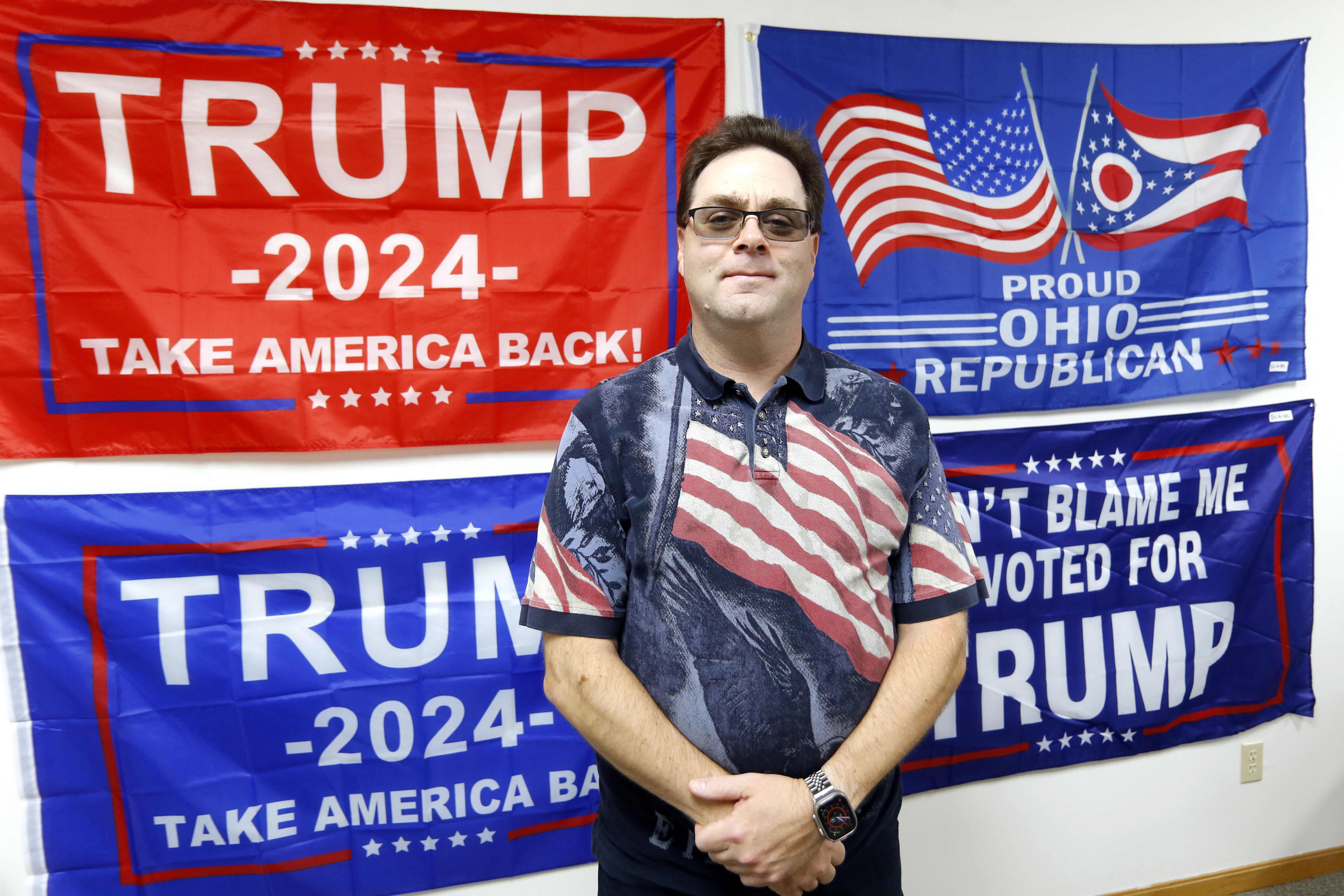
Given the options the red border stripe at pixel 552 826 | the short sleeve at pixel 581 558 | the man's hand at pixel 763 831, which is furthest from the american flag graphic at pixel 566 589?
the red border stripe at pixel 552 826

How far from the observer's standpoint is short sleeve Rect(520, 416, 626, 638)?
999 millimetres

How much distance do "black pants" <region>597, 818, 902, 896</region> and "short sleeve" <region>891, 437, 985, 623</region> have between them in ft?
1.00

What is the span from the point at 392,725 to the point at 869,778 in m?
0.98

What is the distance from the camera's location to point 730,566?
99cm

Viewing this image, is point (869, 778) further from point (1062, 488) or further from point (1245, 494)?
point (1245, 494)

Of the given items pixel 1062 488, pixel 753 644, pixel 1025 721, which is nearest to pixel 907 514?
pixel 753 644

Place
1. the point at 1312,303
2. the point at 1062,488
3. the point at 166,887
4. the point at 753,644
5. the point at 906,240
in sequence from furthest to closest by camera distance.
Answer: the point at 1312,303, the point at 1062,488, the point at 906,240, the point at 166,887, the point at 753,644

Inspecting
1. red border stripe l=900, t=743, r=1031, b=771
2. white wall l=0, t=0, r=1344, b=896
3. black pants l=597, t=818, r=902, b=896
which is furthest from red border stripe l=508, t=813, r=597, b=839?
red border stripe l=900, t=743, r=1031, b=771

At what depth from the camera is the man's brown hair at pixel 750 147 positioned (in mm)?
1079

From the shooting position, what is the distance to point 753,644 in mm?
991

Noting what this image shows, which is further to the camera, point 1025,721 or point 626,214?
point 1025,721

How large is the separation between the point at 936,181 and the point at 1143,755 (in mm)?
1479

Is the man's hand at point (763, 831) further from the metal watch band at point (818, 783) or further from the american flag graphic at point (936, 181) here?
the american flag graphic at point (936, 181)

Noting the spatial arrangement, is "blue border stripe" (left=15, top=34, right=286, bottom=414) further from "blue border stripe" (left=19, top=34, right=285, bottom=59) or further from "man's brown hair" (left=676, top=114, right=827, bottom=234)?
"man's brown hair" (left=676, top=114, right=827, bottom=234)
